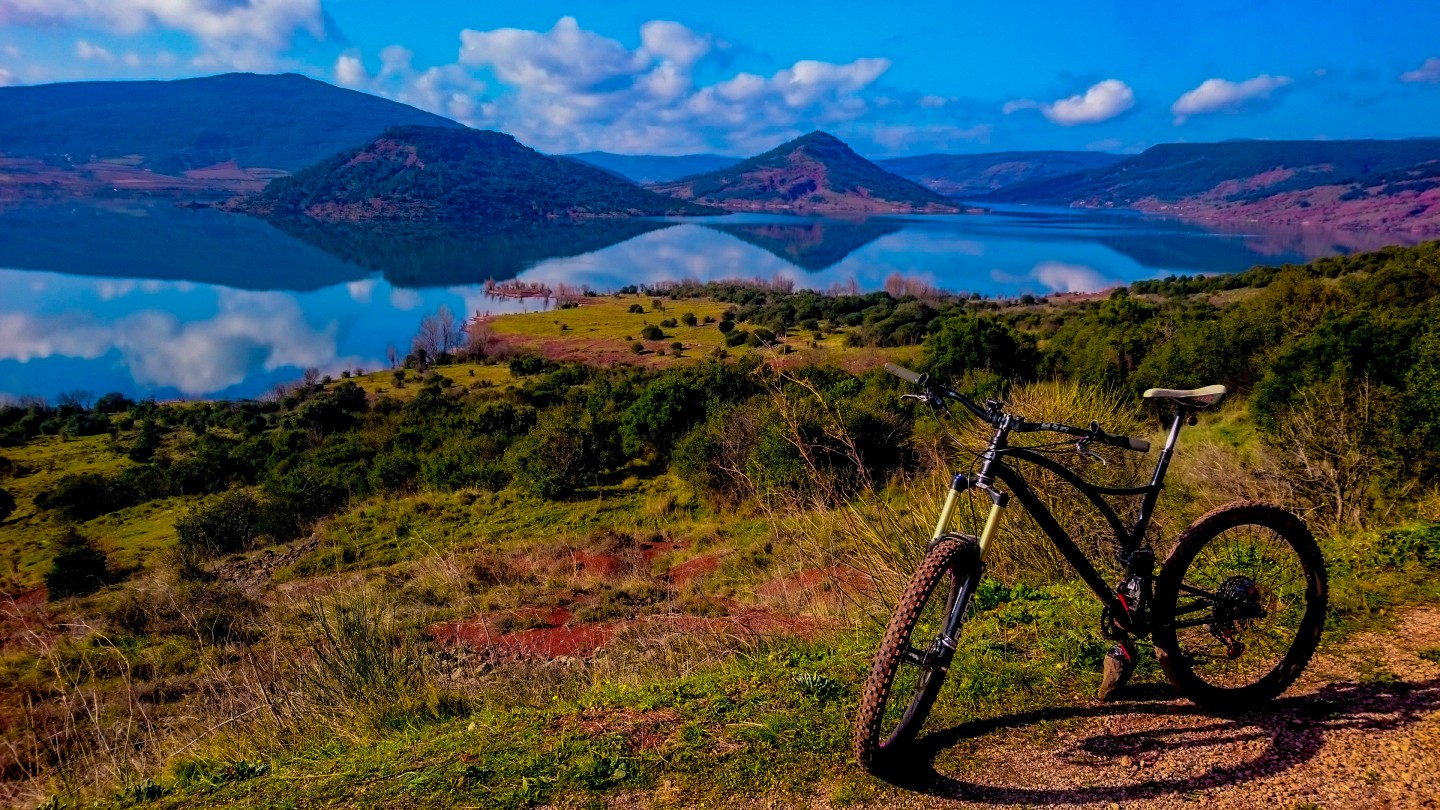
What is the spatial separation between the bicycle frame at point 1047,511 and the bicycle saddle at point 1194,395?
0.20 ft

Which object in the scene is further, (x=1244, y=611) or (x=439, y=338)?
(x=439, y=338)

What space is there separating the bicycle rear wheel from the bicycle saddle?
1.52 feet

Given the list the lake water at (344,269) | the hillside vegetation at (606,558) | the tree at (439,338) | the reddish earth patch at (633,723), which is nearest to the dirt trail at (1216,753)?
the hillside vegetation at (606,558)

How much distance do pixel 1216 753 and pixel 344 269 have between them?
382ft

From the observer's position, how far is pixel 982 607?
4.09 meters

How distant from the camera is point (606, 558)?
45.0 feet

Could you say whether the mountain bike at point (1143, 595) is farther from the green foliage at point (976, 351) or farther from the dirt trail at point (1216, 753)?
the green foliage at point (976, 351)

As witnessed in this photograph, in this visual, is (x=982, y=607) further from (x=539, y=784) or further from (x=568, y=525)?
(x=568, y=525)

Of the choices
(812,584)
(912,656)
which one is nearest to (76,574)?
(812,584)

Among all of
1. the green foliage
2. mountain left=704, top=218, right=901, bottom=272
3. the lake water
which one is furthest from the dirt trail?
mountain left=704, top=218, right=901, bottom=272

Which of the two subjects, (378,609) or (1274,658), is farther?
(378,609)

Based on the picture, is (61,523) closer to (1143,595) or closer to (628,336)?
(1143,595)

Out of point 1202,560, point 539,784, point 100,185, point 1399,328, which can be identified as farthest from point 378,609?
point 100,185

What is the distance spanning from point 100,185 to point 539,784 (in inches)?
9819
